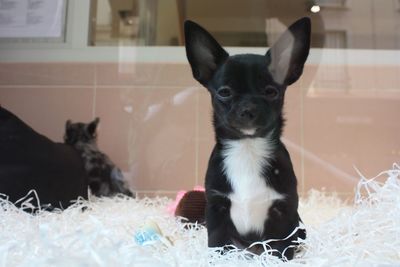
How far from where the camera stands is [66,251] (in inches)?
26.6

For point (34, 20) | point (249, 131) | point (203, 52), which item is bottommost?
point (249, 131)

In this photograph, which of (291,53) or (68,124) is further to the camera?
(68,124)

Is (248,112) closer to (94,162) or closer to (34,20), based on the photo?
(94,162)

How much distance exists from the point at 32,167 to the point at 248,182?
0.96m

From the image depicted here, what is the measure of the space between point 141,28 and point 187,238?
4.55 ft

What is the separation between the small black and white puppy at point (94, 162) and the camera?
6.45ft

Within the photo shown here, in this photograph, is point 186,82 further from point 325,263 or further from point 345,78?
point 325,263

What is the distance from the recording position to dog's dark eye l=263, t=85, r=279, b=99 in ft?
2.92

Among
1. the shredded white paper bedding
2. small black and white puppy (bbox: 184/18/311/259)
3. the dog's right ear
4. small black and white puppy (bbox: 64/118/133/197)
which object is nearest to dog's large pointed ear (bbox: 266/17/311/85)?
small black and white puppy (bbox: 184/18/311/259)

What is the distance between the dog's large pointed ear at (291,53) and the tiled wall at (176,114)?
98 cm

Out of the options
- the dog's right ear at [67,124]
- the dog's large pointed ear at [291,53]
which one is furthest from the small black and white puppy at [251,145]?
the dog's right ear at [67,124]

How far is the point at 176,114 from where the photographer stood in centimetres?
216

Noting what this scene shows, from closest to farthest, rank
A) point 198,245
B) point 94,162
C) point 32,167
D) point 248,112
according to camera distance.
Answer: point 248,112
point 198,245
point 32,167
point 94,162

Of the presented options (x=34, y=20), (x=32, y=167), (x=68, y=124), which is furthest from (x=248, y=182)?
(x=34, y=20)
